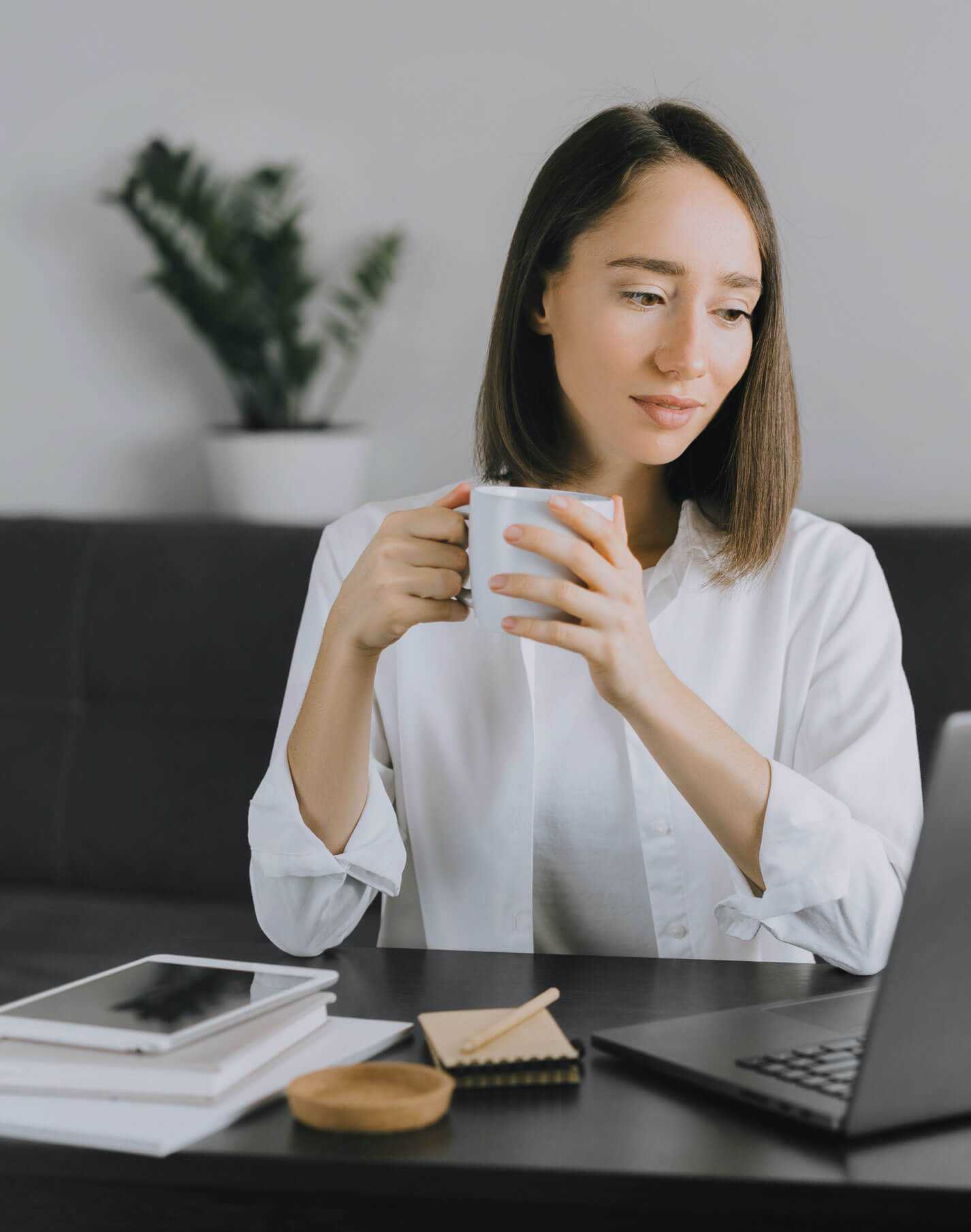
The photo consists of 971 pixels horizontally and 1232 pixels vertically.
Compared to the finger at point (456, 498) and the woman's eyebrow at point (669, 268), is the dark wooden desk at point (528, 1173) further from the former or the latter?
the woman's eyebrow at point (669, 268)

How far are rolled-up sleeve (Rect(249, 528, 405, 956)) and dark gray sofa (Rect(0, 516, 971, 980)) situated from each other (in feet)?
2.39

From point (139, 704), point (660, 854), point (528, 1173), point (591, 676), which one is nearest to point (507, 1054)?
point (528, 1173)

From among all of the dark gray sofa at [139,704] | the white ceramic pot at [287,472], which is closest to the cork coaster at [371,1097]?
the dark gray sofa at [139,704]

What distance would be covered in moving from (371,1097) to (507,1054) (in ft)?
0.29

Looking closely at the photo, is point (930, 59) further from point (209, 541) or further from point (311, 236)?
point (209, 541)

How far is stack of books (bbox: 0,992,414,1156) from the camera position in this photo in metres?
0.62

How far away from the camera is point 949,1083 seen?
637mm

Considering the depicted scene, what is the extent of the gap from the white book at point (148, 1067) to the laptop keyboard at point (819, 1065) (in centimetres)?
25

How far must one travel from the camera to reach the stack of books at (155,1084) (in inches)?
24.3

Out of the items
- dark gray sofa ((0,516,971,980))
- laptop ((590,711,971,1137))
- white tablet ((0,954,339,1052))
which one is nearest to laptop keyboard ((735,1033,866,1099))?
laptop ((590,711,971,1137))

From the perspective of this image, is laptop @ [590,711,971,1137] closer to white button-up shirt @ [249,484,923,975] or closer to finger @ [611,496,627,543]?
finger @ [611,496,627,543]

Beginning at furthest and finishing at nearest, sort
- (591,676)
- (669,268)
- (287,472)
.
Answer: (287,472), (669,268), (591,676)

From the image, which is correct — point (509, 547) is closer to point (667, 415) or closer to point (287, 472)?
point (667, 415)

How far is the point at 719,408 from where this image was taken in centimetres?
134
